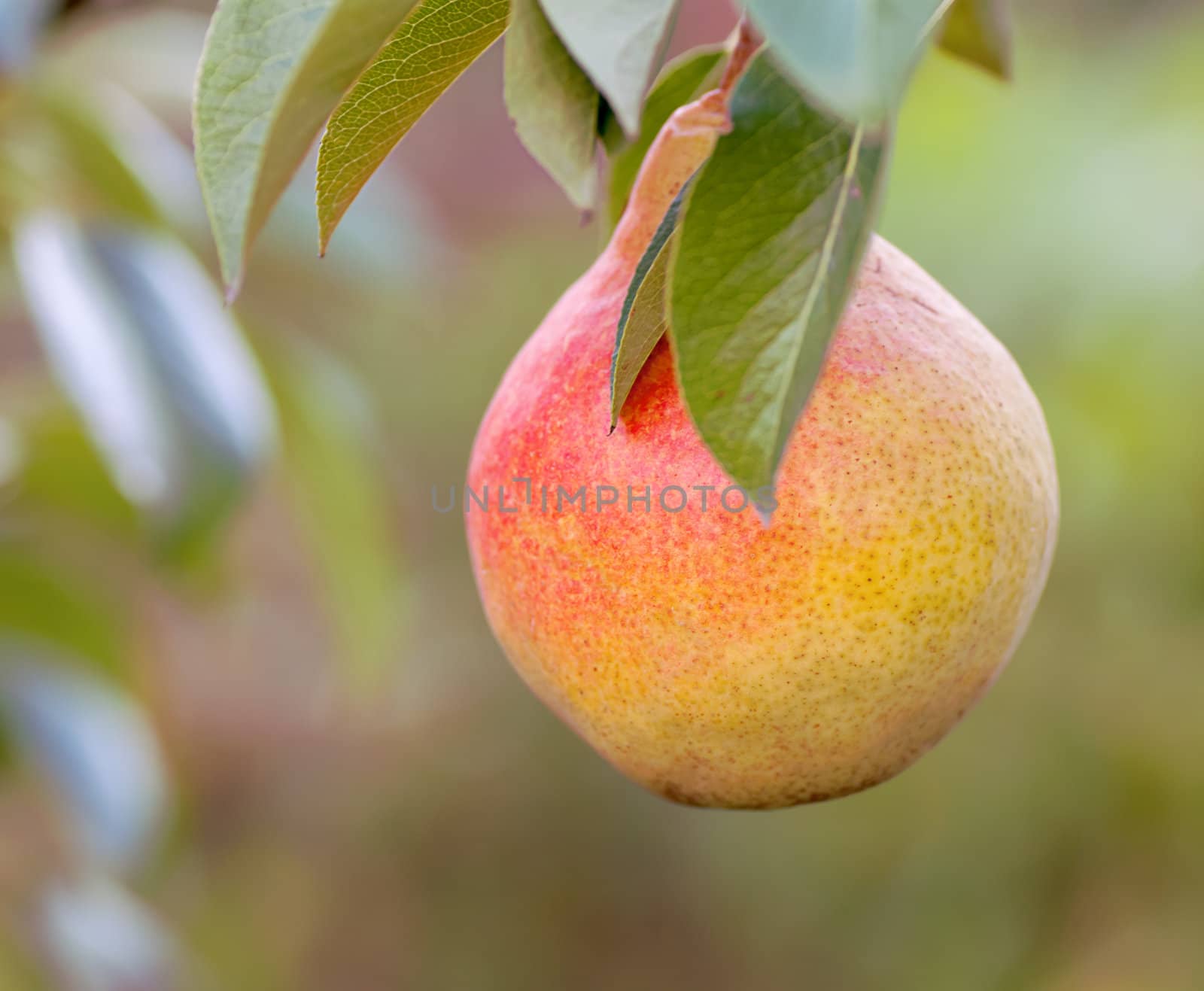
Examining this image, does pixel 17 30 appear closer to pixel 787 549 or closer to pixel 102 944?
pixel 787 549

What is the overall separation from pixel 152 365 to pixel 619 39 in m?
0.72

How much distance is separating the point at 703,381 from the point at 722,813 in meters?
2.11

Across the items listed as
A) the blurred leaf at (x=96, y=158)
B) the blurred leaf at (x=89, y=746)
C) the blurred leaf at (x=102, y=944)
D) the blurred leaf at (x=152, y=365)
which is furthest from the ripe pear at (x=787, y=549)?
the blurred leaf at (x=102, y=944)

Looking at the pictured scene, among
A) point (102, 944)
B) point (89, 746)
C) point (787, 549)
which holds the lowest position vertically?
point (102, 944)

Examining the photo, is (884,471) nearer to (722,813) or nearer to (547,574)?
(547,574)

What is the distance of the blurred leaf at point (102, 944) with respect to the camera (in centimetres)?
125

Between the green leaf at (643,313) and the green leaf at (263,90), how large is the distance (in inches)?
3.6

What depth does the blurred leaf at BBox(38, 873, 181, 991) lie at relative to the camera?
49.3 inches

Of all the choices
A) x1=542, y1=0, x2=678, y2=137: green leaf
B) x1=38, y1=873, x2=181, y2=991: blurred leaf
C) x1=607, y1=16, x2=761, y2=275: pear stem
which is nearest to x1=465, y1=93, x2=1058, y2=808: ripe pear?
x1=607, y1=16, x2=761, y2=275: pear stem

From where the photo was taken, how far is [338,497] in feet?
3.77

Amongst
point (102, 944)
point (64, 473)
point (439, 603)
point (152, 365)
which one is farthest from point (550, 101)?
point (439, 603)

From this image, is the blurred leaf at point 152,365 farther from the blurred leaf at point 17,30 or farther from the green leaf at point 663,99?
the green leaf at point 663,99

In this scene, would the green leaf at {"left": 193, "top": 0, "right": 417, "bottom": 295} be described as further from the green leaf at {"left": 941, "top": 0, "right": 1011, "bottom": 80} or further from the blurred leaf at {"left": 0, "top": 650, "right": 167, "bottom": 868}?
the blurred leaf at {"left": 0, "top": 650, "right": 167, "bottom": 868}

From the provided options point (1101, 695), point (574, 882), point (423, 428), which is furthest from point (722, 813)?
point (423, 428)
